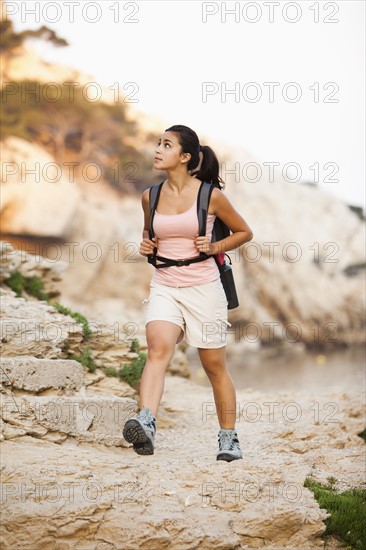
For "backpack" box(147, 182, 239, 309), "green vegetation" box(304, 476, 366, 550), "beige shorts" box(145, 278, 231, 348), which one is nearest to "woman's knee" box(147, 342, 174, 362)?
"beige shorts" box(145, 278, 231, 348)

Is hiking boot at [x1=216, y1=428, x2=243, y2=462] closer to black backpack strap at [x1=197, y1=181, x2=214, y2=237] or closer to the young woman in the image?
the young woman

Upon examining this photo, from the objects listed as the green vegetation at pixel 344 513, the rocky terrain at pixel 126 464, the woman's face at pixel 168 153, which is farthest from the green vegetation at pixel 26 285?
the green vegetation at pixel 344 513

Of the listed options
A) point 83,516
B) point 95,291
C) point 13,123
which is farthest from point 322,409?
point 13,123

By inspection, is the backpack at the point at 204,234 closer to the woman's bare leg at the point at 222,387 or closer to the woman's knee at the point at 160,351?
the woman's bare leg at the point at 222,387

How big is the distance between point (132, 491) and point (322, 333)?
2907 centimetres

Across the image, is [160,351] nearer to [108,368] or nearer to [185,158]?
[185,158]

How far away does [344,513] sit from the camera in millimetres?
5020

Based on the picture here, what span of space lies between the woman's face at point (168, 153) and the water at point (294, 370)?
30.5ft

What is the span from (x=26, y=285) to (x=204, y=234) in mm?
4678

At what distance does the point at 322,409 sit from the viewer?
335 inches

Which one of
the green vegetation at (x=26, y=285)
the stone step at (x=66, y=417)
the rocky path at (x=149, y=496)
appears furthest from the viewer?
the green vegetation at (x=26, y=285)

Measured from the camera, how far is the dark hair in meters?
5.50

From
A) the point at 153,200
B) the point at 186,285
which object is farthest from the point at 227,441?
the point at 153,200

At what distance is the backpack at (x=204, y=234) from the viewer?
17.5ft
